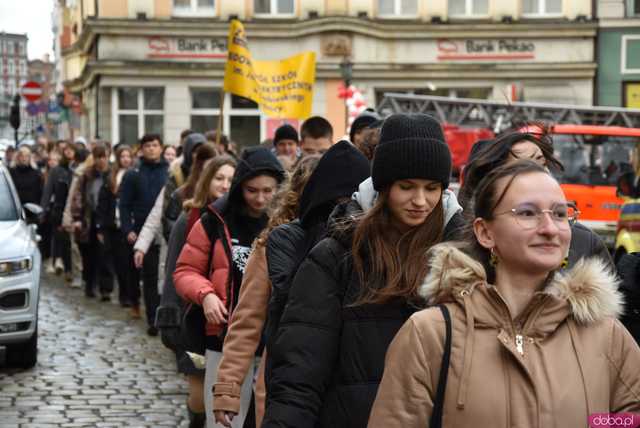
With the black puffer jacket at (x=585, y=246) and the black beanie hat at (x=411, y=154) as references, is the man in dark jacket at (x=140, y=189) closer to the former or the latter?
the black puffer jacket at (x=585, y=246)

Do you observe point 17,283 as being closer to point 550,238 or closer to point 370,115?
point 370,115

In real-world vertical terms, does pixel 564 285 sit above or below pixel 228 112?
below

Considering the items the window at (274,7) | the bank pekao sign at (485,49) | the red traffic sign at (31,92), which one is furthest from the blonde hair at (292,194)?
the window at (274,7)

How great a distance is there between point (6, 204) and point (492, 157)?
7399 mm

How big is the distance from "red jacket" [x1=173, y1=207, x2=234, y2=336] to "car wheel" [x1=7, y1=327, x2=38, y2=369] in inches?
170

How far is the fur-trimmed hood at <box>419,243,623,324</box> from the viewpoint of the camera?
297 centimetres

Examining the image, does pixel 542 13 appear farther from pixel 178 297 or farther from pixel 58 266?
pixel 178 297

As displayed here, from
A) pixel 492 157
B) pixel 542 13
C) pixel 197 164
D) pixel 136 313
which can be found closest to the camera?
pixel 492 157

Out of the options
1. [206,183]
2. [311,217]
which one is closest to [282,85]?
[206,183]

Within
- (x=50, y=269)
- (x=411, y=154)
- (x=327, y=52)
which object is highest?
(x=327, y=52)

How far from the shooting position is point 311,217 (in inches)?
179

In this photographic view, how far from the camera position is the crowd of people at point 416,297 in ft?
9.66

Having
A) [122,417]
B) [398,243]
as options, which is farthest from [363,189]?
[122,417]

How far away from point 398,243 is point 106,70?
3126 centimetres
